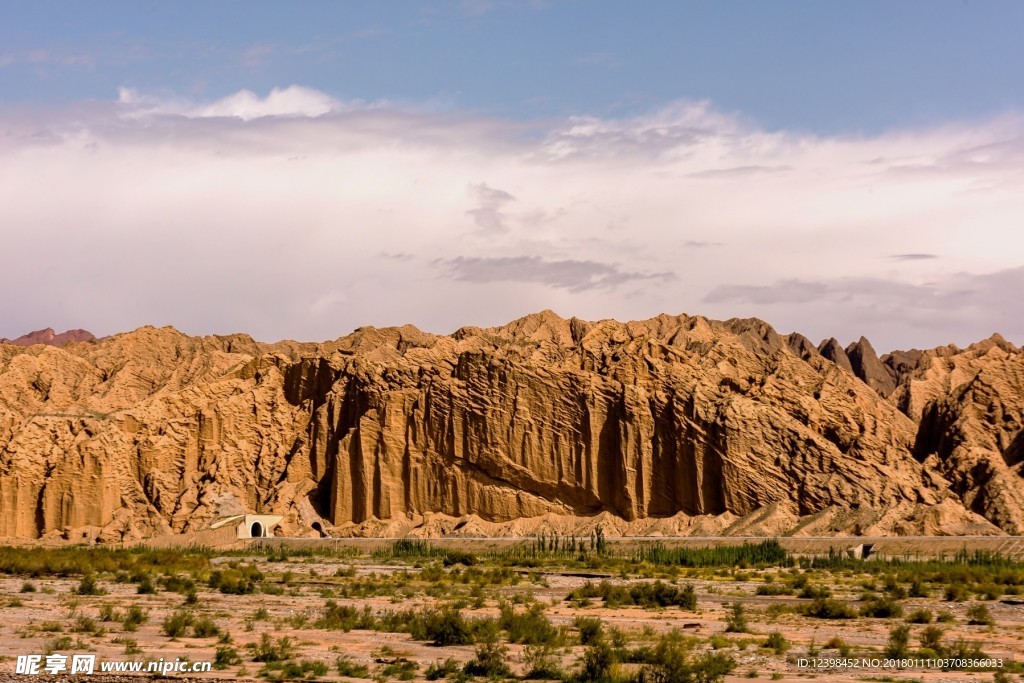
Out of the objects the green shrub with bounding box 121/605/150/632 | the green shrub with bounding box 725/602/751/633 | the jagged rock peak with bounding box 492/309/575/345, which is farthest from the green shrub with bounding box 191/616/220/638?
the jagged rock peak with bounding box 492/309/575/345

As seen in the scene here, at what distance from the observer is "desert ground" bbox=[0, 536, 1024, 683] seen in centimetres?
2041

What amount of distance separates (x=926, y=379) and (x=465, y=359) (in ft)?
149

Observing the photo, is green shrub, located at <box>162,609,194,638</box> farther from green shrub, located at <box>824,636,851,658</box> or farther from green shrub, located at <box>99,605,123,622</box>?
green shrub, located at <box>824,636,851,658</box>

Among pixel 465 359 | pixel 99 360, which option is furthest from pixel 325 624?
pixel 99 360

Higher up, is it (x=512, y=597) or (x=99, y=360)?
(x=99, y=360)

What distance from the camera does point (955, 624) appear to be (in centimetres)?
2761

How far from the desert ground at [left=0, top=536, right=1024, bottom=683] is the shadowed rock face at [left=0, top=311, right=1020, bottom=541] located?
18894 millimetres

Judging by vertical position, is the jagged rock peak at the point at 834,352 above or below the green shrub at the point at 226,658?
above

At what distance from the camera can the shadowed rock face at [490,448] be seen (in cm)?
6950

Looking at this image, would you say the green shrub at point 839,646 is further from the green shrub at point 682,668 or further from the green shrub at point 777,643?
the green shrub at point 682,668

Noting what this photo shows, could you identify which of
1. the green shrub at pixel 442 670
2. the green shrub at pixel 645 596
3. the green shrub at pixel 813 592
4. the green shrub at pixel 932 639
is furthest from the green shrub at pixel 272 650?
the green shrub at pixel 813 592

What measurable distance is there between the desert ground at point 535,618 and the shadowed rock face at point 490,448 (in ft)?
62.0

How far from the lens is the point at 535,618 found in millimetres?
25484

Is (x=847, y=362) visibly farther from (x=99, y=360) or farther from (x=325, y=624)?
(x=325, y=624)
